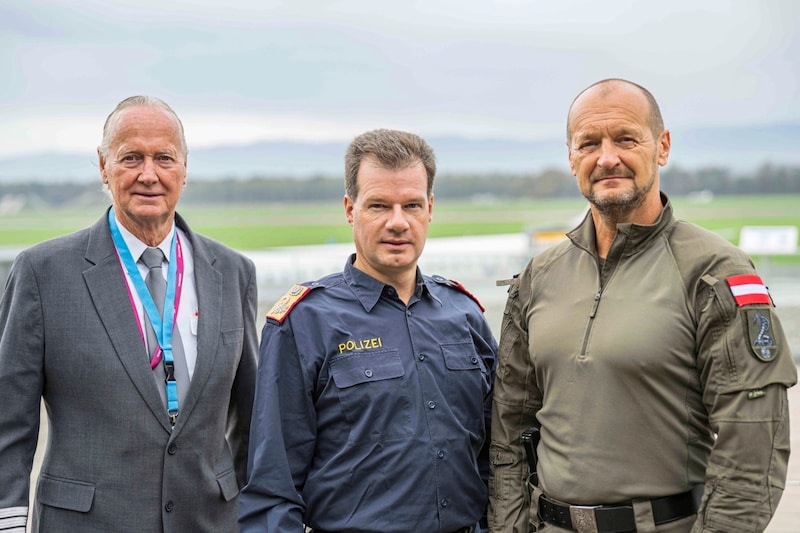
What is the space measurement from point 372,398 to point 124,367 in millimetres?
711

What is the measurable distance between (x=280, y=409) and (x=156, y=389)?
0.41 metres

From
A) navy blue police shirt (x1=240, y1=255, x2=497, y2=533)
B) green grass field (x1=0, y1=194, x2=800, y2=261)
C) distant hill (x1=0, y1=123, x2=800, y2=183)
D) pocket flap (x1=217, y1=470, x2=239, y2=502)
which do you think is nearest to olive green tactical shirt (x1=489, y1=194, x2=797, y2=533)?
navy blue police shirt (x1=240, y1=255, x2=497, y2=533)

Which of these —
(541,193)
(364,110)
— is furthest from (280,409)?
(364,110)

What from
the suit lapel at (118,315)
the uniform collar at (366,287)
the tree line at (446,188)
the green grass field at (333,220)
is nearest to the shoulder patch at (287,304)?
the uniform collar at (366,287)

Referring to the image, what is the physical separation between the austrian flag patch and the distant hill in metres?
88.6

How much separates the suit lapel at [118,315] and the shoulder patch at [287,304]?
1.30ft

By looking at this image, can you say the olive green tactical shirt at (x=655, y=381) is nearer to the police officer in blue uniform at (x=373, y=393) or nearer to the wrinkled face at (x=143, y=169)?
the police officer in blue uniform at (x=373, y=393)

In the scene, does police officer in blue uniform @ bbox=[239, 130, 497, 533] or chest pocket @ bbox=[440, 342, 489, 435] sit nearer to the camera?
police officer in blue uniform @ bbox=[239, 130, 497, 533]

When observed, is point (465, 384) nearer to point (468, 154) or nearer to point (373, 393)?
point (373, 393)

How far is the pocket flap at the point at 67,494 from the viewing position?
2.37 m

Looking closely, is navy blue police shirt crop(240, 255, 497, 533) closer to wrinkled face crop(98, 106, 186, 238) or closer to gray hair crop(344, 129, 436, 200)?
gray hair crop(344, 129, 436, 200)

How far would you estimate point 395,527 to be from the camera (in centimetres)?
218

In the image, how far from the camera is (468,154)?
113 metres

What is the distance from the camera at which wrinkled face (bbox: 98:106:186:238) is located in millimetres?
2527
